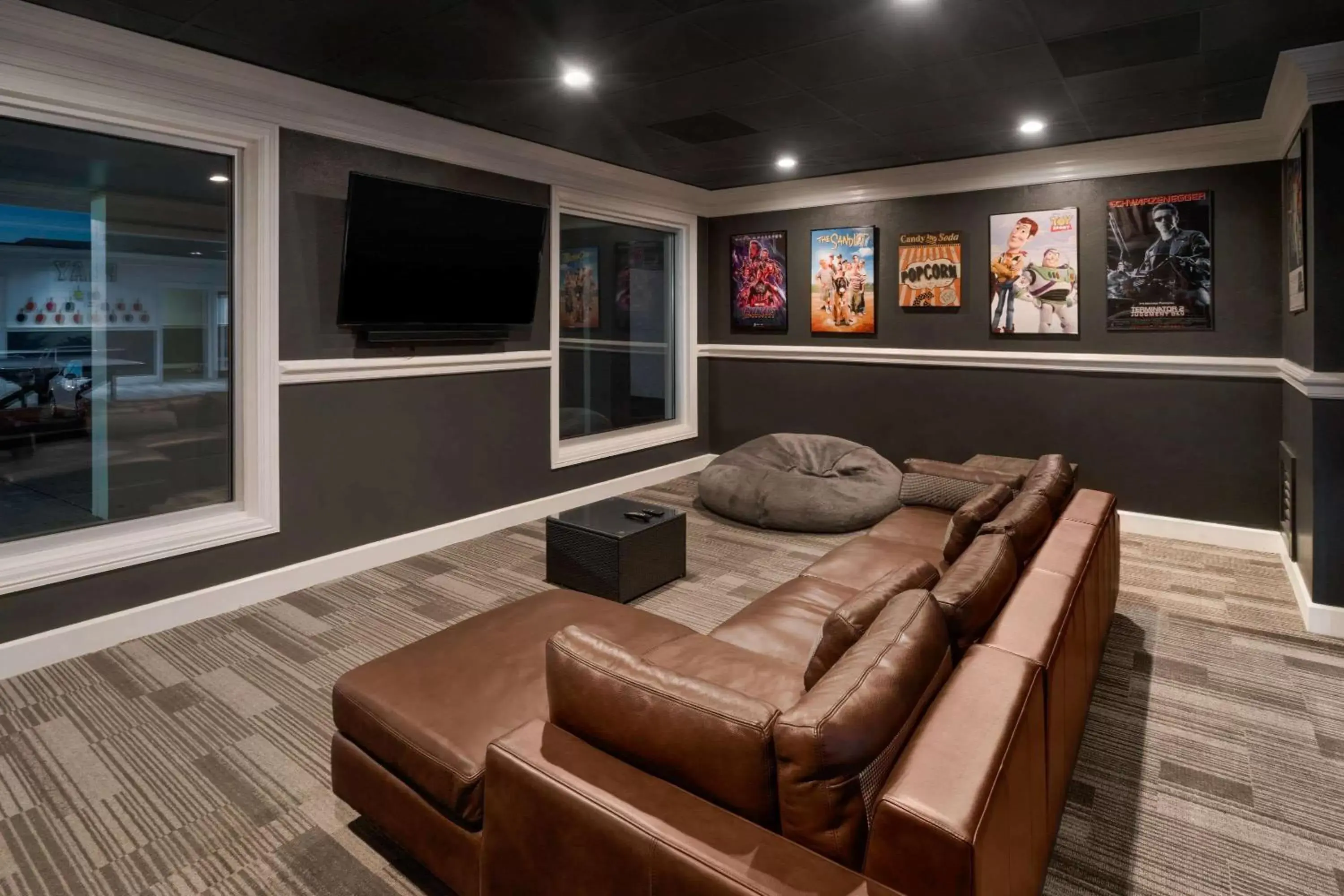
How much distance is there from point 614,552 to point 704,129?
2.70 m

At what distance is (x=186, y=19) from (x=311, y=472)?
2136 millimetres

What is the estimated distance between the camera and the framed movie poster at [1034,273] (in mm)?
5340

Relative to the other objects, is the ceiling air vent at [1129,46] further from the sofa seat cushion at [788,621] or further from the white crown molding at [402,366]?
the white crown molding at [402,366]

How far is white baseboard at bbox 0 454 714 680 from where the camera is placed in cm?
324

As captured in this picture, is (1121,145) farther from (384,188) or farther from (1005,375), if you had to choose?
(384,188)

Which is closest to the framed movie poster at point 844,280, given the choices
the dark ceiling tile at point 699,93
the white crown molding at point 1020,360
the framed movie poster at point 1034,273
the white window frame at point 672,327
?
the white crown molding at point 1020,360

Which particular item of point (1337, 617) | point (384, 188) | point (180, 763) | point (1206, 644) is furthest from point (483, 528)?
point (1337, 617)

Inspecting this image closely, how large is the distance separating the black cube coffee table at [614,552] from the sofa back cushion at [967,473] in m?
1.36

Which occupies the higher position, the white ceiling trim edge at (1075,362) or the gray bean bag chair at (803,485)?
the white ceiling trim edge at (1075,362)

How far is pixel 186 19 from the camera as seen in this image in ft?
10.3

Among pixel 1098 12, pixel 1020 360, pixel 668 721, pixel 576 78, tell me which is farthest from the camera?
pixel 1020 360

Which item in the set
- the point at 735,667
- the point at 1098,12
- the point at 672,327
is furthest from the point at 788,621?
the point at 672,327

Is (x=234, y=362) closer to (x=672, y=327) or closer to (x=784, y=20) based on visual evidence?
Result: (x=784, y=20)

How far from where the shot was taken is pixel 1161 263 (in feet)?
16.5
